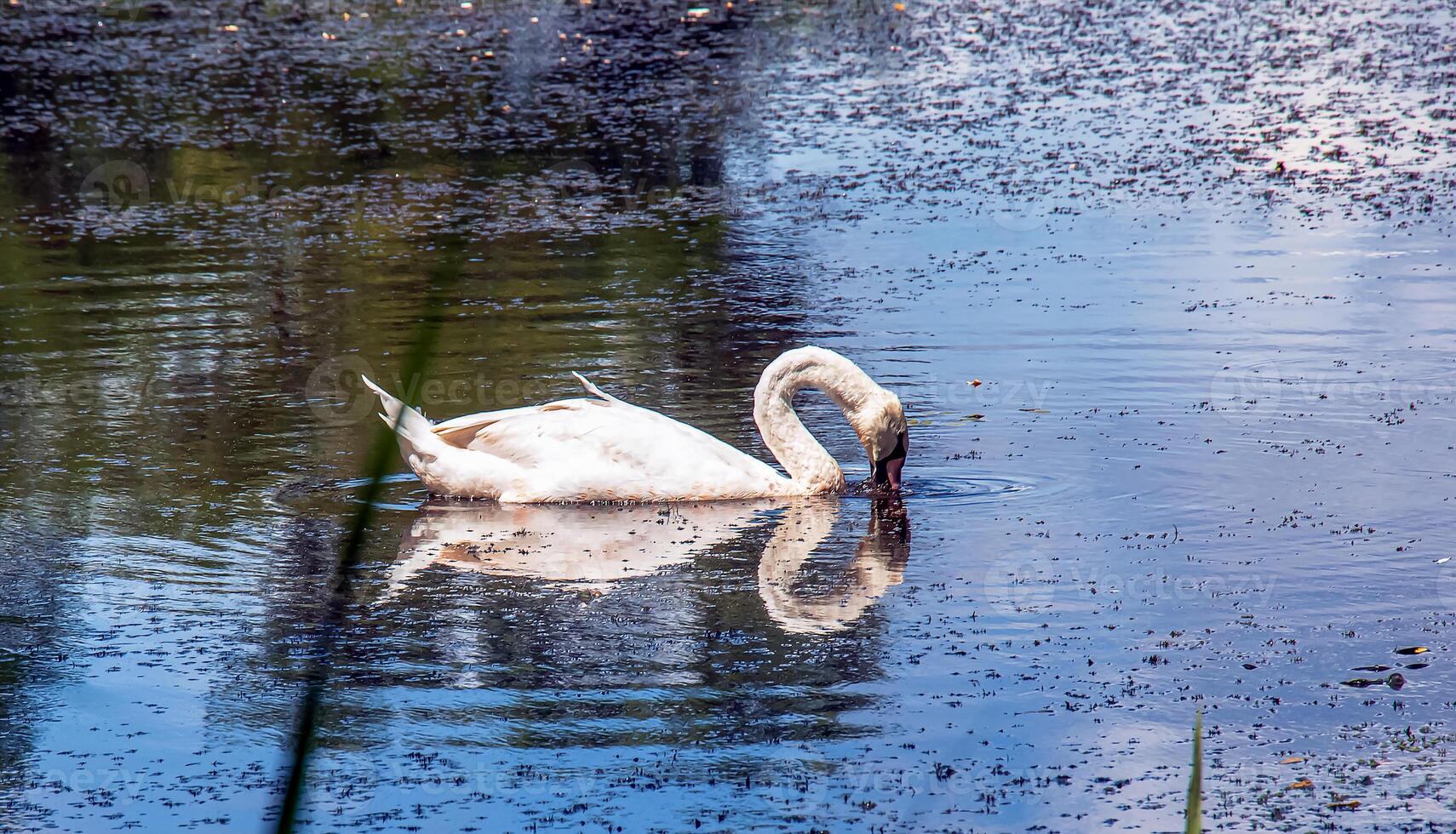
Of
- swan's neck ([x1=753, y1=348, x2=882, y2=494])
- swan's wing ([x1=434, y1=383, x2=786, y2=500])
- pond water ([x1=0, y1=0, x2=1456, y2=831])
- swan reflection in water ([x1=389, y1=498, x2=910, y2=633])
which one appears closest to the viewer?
pond water ([x1=0, y1=0, x2=1456, y2=831])

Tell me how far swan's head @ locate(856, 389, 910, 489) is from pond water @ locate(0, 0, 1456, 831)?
18 cm

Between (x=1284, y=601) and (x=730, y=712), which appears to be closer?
(x=730, y=712)

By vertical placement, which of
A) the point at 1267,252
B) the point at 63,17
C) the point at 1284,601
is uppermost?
the point at 1284,601

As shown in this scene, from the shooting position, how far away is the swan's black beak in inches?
363

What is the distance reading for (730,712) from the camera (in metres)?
6.21

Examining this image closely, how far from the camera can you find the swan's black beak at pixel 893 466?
9.23 m

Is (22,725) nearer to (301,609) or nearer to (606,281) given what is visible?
(301,609)

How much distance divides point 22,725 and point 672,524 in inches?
136

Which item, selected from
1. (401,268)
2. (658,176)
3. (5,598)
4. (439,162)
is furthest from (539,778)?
(439,162)

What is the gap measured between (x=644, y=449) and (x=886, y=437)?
4.07ft

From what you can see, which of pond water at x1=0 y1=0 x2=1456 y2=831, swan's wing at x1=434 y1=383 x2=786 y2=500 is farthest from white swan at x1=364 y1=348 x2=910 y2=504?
pond water at x1=0 y1=0 x2=1456 y2=831

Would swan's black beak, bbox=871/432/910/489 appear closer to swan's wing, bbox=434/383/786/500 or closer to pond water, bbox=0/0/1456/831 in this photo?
pond water, bbox=0/0/1456/831

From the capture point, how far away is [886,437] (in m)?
9.21

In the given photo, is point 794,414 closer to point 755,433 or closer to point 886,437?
point 886,437
